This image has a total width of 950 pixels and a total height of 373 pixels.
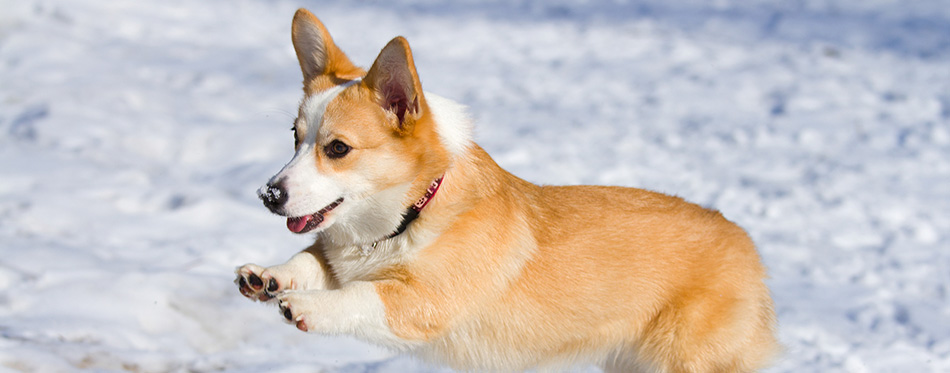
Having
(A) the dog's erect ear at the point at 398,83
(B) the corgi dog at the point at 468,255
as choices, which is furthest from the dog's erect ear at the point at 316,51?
(A) the dog's erect ear at the point at 398,83

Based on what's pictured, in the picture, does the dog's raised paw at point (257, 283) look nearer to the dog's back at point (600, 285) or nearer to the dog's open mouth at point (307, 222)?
the dog's open mouth at point (307, 222)

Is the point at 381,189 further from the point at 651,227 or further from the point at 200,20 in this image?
the point at 200,20

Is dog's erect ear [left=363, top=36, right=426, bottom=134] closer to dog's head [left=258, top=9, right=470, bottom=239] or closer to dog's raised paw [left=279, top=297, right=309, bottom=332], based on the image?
dog's head [left=258, top=9, right=470, bottom=239]

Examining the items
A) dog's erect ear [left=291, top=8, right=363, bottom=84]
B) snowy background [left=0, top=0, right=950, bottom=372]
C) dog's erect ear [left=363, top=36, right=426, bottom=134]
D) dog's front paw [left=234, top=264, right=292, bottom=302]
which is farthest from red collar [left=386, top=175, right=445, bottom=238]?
snowy background [left=0, top=0, right=950, bottom=372]

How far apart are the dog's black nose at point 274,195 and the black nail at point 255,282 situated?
0.21 m

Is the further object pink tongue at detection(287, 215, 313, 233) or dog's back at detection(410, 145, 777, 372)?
dog's back at detection(410, 145, 777, 372)

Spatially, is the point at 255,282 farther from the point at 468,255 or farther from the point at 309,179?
the point at 468,255

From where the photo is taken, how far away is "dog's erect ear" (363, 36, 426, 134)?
2352 mm

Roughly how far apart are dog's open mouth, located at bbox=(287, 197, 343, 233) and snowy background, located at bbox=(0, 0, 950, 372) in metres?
0.57

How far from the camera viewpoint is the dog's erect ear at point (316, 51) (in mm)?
2764

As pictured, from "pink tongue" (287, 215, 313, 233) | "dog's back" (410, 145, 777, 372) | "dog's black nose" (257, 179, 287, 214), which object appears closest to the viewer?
"dog's black nose" (257, 179, 287, 214)

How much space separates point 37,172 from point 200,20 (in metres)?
3.90

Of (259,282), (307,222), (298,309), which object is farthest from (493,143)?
(298,309)

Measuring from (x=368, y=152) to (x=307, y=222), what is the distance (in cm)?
29
